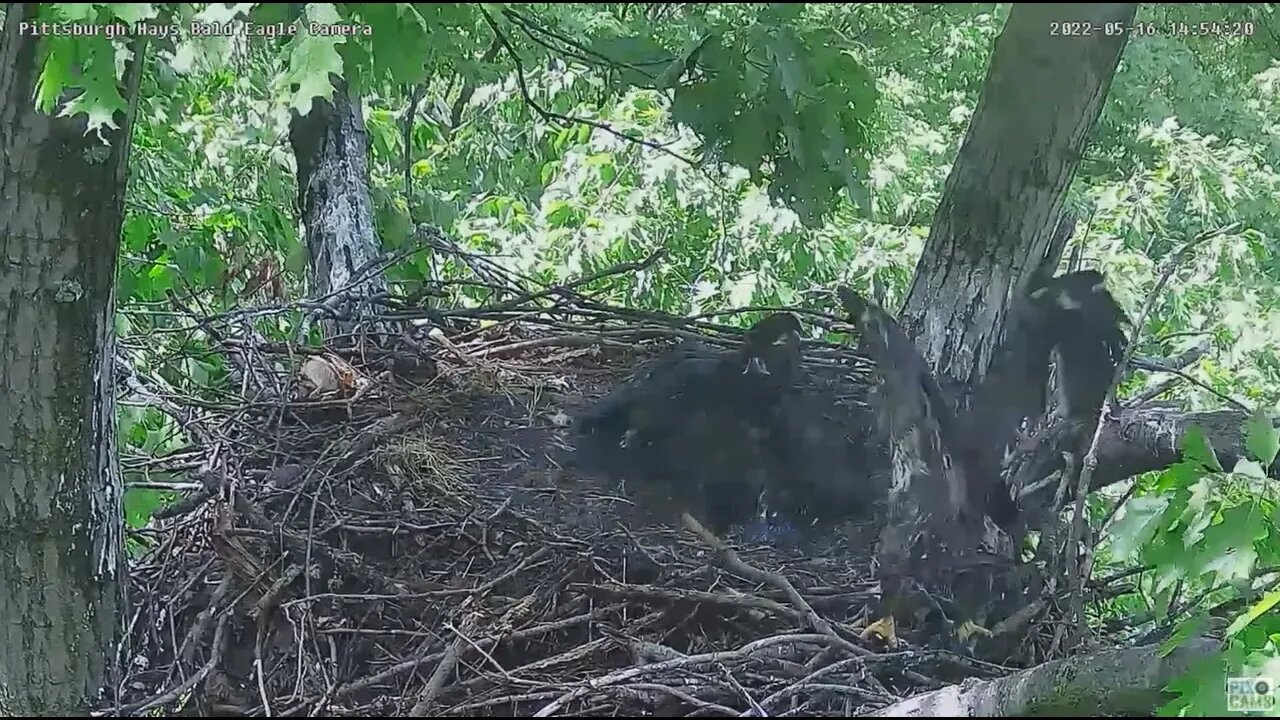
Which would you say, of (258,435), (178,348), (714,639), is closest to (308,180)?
(178,348)

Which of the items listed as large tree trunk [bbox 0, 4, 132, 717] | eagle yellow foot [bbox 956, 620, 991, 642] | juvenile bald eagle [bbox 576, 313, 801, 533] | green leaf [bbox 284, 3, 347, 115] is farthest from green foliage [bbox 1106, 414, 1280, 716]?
large tree trunk [bbox 0, 4, 132, 717]

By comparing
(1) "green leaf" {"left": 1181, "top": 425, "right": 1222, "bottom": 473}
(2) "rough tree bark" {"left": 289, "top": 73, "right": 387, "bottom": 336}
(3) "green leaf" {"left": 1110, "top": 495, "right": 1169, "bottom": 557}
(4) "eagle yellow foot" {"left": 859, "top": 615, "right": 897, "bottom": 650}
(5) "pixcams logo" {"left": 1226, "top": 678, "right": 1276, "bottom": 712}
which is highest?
(2) "rough tree bark" {"left": 289, "top": 73, "right": 387, "bottom": 336}

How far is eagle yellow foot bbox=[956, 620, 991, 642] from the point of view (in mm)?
1023

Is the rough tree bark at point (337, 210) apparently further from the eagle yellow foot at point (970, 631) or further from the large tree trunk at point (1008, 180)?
the eagle yellow foot at point (970, 631)

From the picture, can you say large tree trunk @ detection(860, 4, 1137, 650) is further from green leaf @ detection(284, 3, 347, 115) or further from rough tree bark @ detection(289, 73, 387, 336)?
rough tree bark @ detection(289, 73, 387, 336)

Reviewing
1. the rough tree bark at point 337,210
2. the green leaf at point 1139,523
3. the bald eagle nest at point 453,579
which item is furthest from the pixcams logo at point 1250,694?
the rough tree bark at point 337,210

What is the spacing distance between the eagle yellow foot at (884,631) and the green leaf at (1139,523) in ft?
0.70

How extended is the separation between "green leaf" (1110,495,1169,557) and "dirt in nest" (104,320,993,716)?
185mm

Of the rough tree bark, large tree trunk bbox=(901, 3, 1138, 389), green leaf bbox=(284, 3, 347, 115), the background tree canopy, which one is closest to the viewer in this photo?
green leaf bbox=(284, 3, 347, 115)

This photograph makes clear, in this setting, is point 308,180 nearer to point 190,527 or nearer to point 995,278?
point 190,527

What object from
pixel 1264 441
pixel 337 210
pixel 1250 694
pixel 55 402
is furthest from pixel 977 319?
pixel 337 210

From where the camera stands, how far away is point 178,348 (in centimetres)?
150

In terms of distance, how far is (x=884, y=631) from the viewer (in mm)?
1026

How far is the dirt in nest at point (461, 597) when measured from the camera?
0.96 m
